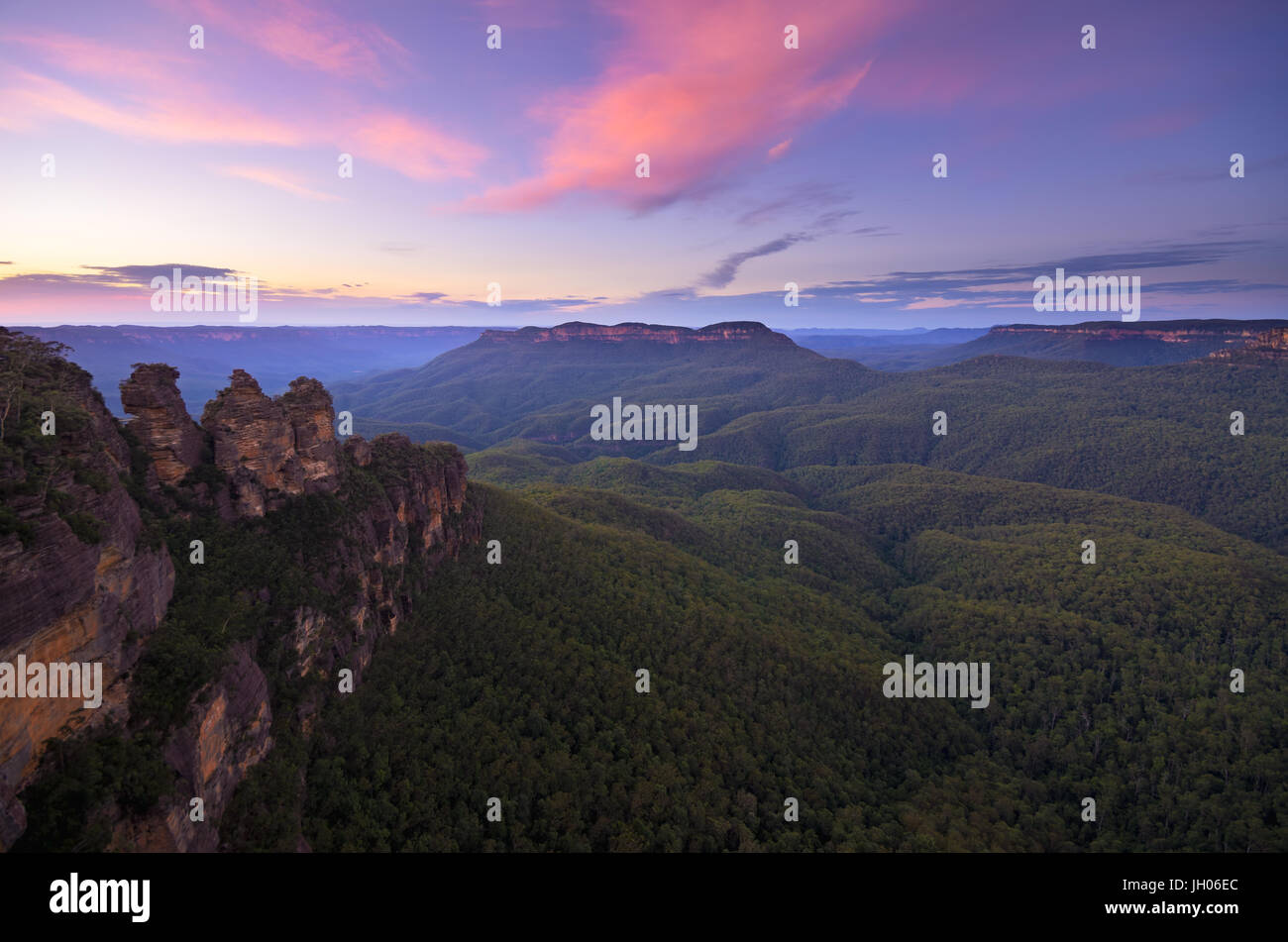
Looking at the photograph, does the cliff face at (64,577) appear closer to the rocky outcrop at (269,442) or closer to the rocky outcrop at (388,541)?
the rocky outcrop at (269,442)

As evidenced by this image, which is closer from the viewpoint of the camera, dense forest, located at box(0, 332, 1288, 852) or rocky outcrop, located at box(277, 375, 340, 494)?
dense forest, located at box(0, 332, 1288, 852)

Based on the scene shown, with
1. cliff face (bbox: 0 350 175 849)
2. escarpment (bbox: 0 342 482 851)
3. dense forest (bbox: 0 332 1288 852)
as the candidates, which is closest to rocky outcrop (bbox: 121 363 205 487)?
escarpment (bbox: 0 342 482 851)

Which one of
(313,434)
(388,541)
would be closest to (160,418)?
(313,434)

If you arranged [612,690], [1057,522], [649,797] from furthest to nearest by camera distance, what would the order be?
1. [1057,522]
2. [612,690]
3. [649,797]

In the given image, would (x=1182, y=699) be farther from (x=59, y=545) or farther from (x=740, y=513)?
(x=59, y=545)

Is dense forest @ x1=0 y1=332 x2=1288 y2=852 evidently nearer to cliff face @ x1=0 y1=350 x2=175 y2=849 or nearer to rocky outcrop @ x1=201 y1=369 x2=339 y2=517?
cliff face @ x1=0 y1=350 x2=175 y2=849

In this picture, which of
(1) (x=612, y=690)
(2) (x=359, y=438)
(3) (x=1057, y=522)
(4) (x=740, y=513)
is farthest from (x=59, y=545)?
(3) (x=1057, y=522)

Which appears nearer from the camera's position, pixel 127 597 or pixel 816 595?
pixel 127 597

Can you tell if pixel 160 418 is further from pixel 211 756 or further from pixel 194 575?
pixel 211 756
